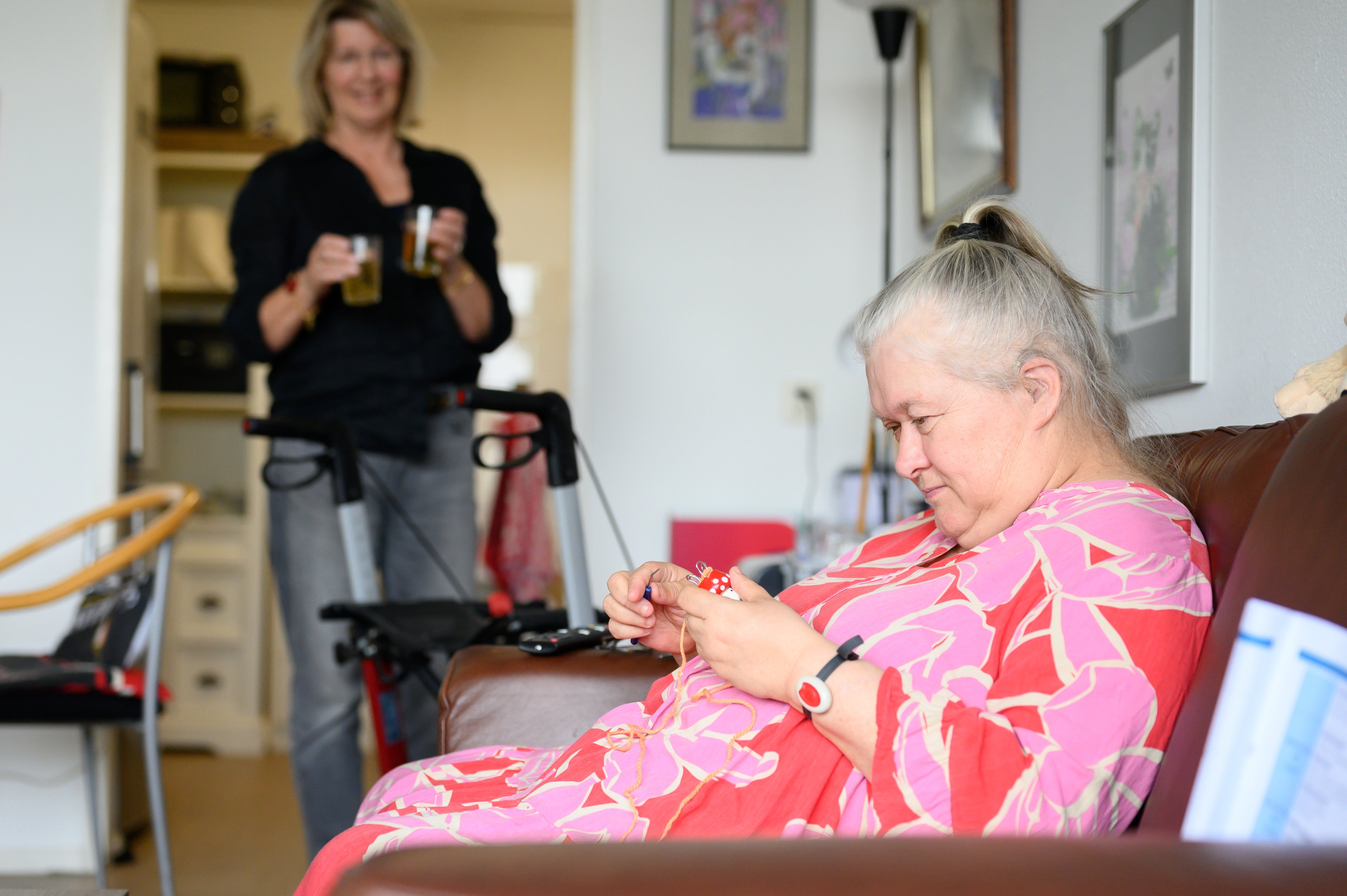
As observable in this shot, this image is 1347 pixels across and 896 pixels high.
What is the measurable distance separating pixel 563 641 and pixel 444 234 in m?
0.87

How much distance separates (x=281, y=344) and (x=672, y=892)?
1.94 meters

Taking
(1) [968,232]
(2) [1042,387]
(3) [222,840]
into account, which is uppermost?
(1) [968,232]

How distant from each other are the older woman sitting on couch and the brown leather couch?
5 cm

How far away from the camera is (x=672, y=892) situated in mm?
435

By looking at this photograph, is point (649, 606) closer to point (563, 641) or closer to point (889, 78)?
point (563, 641)

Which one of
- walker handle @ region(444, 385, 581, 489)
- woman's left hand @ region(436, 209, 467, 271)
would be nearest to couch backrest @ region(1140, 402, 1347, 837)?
walker handle @ region(444, 385, 581, 489)

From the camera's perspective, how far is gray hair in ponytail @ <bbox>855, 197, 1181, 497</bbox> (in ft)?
3.37

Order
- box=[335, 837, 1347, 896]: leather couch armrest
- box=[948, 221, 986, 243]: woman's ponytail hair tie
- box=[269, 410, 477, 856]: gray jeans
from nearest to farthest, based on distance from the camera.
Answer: box=[335, 837, 1347, 896]: leather couch armrest < box=[948, 221, 986, 243]: woman's ponytail hair tie < box=[269, 410, 477, 856]: gray jeans

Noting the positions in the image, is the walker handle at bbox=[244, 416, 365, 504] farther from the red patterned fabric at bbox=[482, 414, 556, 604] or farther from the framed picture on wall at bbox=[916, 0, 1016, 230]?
the framed picture on wall at bbox=[916, 0, 1016, 230]

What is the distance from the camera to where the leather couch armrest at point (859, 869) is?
0.44 m

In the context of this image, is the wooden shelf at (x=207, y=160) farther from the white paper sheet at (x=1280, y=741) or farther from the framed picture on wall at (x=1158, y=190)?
the white paper sheet at (x=1280, y=741)

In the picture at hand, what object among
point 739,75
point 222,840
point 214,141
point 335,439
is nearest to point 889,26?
point 739,75

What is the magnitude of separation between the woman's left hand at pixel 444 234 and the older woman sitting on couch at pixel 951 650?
980 millimetres

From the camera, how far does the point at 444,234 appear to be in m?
1.99
